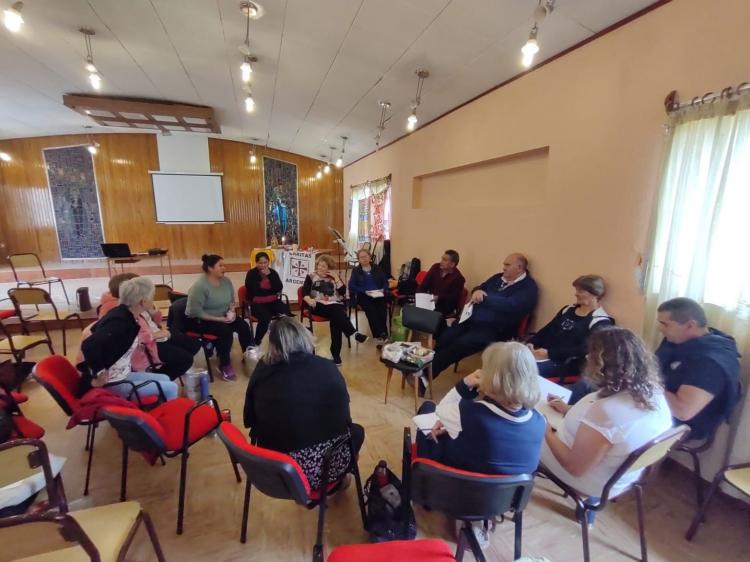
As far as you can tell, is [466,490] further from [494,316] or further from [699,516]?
[494,316]

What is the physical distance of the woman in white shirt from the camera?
1.26 meters

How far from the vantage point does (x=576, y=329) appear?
2.38 meters

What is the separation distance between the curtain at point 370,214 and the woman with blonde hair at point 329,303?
2301 millimetres

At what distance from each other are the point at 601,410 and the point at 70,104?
6983 millimetres

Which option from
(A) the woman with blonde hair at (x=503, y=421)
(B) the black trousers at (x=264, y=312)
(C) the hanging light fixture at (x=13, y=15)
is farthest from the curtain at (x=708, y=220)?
(C) the hanging light fixture at (x=13, y=15)

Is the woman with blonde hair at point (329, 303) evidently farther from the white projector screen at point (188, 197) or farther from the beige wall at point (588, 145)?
the white projector screen at point (188, 197)

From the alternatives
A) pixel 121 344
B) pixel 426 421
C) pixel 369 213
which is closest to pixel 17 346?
pixel 121 344

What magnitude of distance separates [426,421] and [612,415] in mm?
741

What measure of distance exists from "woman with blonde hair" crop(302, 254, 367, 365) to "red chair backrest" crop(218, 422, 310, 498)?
2.16 m

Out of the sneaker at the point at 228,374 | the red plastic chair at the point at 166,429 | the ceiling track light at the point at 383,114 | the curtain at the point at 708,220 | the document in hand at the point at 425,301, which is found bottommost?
the sneaker at the point at 228,374

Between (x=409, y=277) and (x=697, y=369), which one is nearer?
(x=697, y=369)

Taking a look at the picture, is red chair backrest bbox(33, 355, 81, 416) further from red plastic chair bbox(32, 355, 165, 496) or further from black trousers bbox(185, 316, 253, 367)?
black trousers bbox(185, 316, 253, 367)

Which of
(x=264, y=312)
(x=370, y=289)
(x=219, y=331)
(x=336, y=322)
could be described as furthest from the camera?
(x=370, y=289)

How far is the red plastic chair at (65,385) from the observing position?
1.67 m
